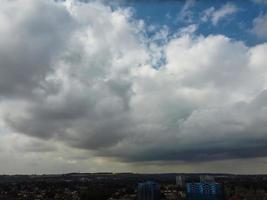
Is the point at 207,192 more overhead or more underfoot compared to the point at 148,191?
more underfoot

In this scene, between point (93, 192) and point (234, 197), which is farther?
point (93, 192)

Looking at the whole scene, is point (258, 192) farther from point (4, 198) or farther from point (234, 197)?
point (4, 198)

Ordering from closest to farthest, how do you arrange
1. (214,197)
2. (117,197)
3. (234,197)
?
(214,197), (234,197), (117,197)

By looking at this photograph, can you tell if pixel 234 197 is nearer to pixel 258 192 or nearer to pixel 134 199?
pixel 258 192

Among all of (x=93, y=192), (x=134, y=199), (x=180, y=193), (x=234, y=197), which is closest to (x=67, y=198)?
(x=93, y=192)

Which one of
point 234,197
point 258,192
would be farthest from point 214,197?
point 258,192

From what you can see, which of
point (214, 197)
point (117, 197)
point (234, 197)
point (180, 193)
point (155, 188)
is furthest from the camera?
point (180, 193)

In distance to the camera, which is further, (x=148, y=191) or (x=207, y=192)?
(x=148, y=191)

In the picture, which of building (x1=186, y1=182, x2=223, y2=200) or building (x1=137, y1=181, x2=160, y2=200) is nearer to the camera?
building (x1=186, y1=182, x2=223, y2=200)

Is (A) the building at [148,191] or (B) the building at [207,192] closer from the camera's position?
(B) the building at [207,192]
